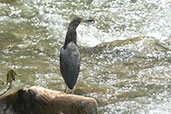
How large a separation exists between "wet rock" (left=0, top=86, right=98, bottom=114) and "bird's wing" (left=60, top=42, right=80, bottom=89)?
1.04 metres

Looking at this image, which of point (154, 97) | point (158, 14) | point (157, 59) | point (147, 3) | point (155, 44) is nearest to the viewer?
point (154, 97)

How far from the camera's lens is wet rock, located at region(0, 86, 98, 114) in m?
4.05

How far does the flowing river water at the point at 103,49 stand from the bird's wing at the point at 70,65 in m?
0.59

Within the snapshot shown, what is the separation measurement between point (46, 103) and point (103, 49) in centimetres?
368

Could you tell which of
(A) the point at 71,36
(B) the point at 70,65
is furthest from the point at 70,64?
(A) the point at 71,36

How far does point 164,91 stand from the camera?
5.93m

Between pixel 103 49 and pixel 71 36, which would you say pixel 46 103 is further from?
pixel 103 49

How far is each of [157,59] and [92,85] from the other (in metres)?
1.58

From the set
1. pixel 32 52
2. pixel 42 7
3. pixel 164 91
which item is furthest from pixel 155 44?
pixel 42 7

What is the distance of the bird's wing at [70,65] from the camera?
5.22 metres

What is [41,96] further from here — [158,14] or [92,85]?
[158,14]

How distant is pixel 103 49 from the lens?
765 cm

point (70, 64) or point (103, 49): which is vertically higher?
point (70, 64)

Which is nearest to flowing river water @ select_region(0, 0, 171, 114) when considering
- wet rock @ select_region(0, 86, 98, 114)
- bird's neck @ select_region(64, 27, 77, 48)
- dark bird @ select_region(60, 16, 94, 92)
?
dark bird @ select_region(60, 16, 94, 92)
